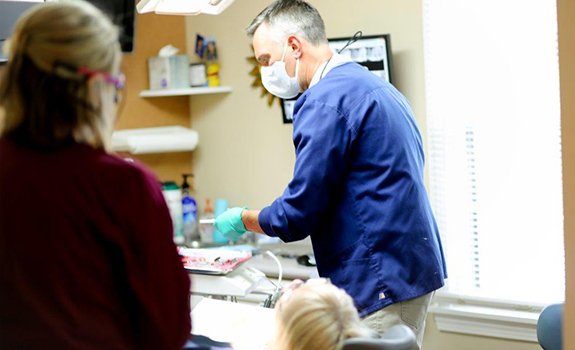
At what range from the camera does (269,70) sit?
7.77 ft

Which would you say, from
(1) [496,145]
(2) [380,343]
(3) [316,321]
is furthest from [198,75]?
(2) [380,343]

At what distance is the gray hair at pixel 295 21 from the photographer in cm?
229

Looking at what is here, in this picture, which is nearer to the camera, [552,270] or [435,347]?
[552,270]

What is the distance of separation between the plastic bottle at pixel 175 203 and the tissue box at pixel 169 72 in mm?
474

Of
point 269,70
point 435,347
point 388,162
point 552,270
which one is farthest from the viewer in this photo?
point 435,347

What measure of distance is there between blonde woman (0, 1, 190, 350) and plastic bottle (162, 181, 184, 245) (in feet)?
8.51

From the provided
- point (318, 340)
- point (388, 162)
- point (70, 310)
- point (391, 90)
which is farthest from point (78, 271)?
point (391, 90)

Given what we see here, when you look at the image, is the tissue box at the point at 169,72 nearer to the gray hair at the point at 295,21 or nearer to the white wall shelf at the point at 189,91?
the white wall shelf at the point at 189,91

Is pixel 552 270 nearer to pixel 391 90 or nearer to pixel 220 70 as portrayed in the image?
pixel 391 90

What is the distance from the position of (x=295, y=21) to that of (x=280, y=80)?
18 centimetres

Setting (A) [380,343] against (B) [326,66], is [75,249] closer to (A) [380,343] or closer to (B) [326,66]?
(A) [380,343]

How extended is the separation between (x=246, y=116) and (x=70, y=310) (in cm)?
267

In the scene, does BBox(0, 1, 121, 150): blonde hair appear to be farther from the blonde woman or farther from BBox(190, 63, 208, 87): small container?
BBox(190, 63, 208, 87): small container

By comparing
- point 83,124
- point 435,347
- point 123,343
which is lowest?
point 435,347
